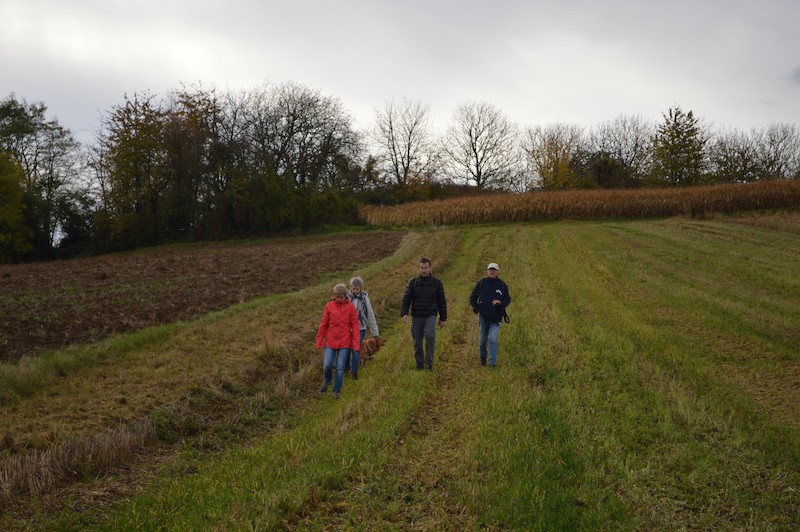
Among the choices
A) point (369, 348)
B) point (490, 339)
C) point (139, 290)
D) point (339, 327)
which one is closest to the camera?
point (339, 327)

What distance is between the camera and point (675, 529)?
15.4 feet

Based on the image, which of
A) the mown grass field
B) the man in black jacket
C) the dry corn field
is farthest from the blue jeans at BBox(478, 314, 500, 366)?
the dry corn field

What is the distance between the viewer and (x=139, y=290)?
18.1 m


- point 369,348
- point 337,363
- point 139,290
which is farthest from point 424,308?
point 139,290

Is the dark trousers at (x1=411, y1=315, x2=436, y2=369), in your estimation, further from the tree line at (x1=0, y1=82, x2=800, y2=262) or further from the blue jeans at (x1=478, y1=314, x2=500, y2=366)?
the tree line at (x1=0, y1=82, x2=800, y2=262)

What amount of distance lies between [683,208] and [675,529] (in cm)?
3883

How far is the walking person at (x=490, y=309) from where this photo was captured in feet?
32.6

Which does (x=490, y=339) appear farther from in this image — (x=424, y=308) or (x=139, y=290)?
(x=139, y=290)

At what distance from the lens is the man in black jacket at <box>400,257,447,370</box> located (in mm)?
9992

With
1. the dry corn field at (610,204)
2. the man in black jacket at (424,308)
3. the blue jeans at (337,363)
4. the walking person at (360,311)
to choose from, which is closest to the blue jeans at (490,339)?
the man in black jacket at (424,308)

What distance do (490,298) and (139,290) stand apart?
13330 millimetres

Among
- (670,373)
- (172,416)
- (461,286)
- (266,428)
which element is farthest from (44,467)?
(461,286)

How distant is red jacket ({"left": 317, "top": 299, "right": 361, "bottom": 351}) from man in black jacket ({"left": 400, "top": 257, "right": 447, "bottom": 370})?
44.7 inches

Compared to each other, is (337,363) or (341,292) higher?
(341,292)
